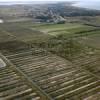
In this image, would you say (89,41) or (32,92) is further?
(89,41)

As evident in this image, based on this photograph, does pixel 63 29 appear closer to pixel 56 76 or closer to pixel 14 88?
pixel 56 76

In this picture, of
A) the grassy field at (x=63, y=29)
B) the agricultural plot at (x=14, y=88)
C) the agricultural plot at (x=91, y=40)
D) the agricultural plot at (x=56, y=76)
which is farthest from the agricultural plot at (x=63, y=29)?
the agricultural plot at (x=14, y=88)

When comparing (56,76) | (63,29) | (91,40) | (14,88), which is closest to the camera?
(14,88)

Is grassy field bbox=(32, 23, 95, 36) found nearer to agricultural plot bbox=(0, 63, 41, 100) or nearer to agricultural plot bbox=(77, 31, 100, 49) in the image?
agricultural plot bbox=(77, 31, 100, 49)

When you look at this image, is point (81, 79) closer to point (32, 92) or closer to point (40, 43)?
point (32, 92)

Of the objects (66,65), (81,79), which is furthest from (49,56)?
(81,79)

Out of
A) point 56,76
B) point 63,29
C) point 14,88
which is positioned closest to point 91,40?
point 63,29

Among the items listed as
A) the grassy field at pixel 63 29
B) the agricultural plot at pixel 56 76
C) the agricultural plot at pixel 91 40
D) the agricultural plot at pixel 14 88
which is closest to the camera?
the agricultural plot at pixel 14 88

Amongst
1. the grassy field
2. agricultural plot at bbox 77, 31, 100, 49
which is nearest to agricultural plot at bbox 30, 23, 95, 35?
the grassy field

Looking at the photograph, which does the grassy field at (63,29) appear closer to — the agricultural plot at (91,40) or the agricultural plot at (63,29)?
the agricultural plot at (63,29)
